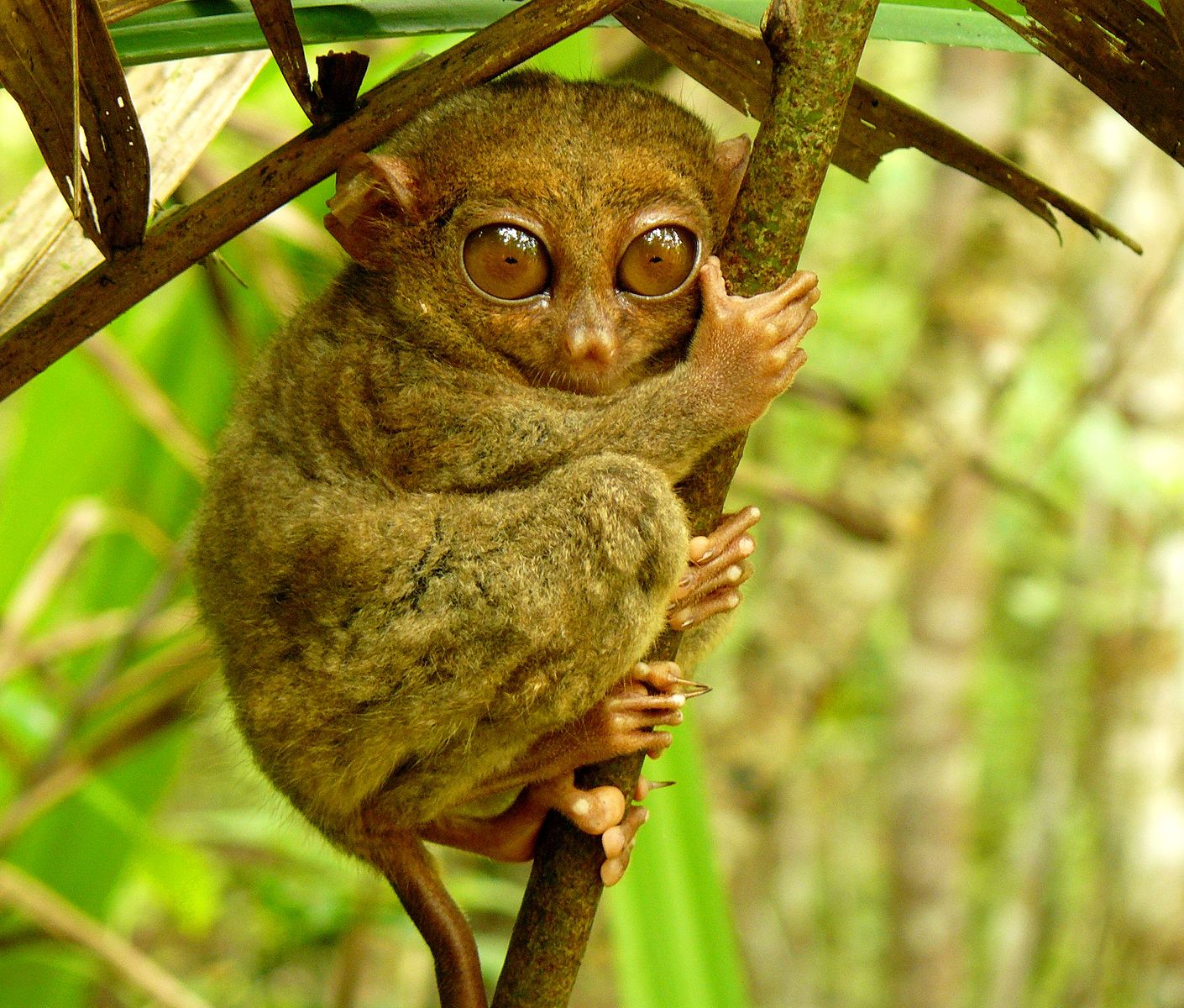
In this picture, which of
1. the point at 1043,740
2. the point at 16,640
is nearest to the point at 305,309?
the point at 16,640

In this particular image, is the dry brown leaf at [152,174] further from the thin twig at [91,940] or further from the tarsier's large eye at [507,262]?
the thin twig at [91,940]

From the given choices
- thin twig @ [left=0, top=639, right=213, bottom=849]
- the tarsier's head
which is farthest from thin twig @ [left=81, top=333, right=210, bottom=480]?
the tarsier's head

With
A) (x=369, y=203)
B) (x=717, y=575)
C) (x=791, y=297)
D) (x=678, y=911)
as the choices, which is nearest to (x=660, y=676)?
(x=717, y=575)

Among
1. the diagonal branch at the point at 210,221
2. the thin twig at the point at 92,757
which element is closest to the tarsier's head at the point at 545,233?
the diagonal branch at the point at 210,221

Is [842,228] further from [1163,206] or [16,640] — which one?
[16,640]

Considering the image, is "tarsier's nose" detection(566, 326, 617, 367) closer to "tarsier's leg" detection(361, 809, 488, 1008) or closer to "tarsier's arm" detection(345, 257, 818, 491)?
"tarsier's arm" detection(345, 257, 818, 491)

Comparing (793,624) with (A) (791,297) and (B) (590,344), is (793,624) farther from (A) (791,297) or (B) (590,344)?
(A) (791,297)
